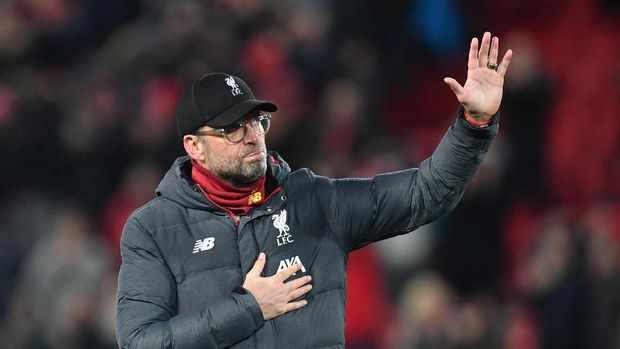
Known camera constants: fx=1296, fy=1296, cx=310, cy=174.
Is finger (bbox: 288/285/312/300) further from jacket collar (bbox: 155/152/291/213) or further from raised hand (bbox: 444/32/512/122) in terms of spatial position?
raised hand (bbox: 444/32/512/122)

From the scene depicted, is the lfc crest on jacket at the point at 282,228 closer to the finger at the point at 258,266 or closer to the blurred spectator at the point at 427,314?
the finger at the point at 258,266

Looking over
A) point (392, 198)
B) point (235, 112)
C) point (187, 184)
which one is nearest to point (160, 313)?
point (187, 184)

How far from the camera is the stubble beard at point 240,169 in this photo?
4.46m

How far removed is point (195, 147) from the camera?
4.56 m

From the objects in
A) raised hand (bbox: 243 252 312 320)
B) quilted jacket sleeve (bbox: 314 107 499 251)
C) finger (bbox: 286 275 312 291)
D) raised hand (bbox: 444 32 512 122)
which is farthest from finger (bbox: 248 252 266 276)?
raised hand (bbox: 444 32 512 122)

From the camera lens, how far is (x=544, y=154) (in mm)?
8930

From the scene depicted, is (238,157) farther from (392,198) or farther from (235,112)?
(392,198)

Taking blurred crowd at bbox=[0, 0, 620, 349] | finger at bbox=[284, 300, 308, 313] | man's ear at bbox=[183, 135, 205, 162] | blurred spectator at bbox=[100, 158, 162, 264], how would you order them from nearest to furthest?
finger at bbox=[284, 300, 308, 313] < man's ear at bbox=[183, 135, 205, 162] < blurred crowd at bbox=[0, 0, 620, 349] < blurred spectator at bbox=[100, 158, 162, 264]

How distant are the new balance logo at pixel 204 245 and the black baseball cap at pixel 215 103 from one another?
40cm

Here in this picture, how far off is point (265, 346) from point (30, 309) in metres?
5.11

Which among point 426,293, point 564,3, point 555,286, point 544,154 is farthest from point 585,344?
point 564,3

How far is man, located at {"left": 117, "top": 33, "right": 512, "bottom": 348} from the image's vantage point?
4.29 meters

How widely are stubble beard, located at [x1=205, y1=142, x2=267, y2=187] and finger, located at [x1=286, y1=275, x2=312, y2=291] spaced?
394mm

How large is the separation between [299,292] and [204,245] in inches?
14.5
